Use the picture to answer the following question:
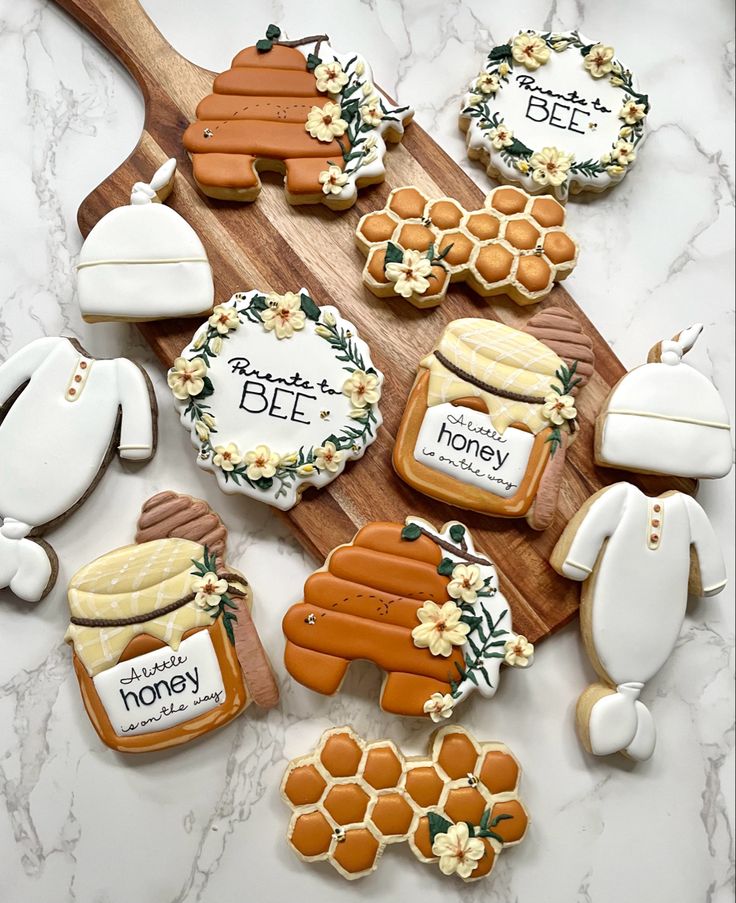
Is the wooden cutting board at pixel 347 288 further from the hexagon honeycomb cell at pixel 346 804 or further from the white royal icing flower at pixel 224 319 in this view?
the hexagon honeycomb cell at pixel 346 804

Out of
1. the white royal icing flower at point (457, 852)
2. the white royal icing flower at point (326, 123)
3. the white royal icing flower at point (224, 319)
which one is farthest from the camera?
the white royal icing flower at point (326, 123)

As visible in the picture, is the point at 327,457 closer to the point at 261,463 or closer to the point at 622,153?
the point at 261,463

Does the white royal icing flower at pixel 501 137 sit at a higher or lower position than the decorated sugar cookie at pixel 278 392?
higher

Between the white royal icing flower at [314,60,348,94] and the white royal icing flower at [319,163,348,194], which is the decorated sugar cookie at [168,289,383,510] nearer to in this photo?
the white royal icing flower at [319,163,348,194]

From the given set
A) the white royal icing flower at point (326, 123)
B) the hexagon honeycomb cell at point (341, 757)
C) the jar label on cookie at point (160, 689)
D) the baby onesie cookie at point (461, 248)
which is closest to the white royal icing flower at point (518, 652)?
the hexagon honeycomb cell at point (341, 757)

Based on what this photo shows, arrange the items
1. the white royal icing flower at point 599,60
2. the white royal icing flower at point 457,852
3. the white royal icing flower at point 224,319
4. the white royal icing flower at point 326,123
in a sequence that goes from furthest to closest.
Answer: the white royal icing flower at point 599,60, the white royal icing flower at point 326,123, the white royal icing flower at point 224,319, the white royal icing flower at point 457,852

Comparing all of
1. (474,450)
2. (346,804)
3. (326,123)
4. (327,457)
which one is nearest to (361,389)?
(327,457)
